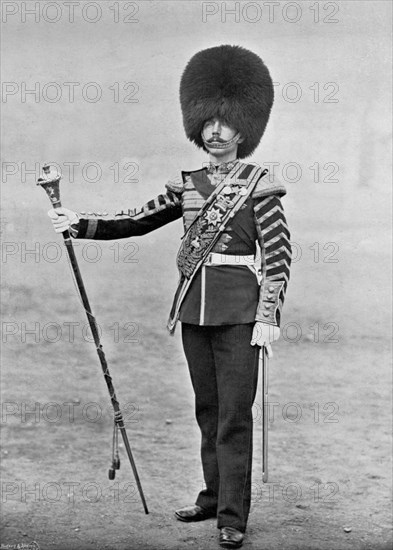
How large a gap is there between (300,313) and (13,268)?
64.6 inches

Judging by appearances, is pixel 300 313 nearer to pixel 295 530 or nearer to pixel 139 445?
pixel 139 445

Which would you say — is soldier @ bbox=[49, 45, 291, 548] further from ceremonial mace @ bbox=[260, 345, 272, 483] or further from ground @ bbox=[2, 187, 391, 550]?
ground @ bbox=[2, 187, 391, 550]

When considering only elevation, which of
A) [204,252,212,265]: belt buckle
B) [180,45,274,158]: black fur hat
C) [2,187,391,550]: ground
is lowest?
[2,187,391,550]: ground

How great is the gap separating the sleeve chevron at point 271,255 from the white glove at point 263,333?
17mm

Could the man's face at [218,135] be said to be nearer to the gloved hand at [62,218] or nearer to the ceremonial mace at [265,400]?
the gloved hand at [62,218]

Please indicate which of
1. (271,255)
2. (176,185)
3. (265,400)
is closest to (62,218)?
(176,185)

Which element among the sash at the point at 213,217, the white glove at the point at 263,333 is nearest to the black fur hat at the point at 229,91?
the sash at the point at 213,217

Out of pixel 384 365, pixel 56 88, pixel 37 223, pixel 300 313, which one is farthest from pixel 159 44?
pixel 384 365

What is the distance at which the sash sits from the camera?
4.23 m

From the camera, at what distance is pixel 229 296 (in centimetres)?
427

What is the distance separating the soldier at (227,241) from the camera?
423 centimetres

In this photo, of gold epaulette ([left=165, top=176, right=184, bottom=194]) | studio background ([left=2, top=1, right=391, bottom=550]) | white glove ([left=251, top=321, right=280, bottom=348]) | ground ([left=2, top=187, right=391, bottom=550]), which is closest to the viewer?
white glove ([left=251, top=321, right=280, bottom=348])

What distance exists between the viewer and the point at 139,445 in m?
5.55
